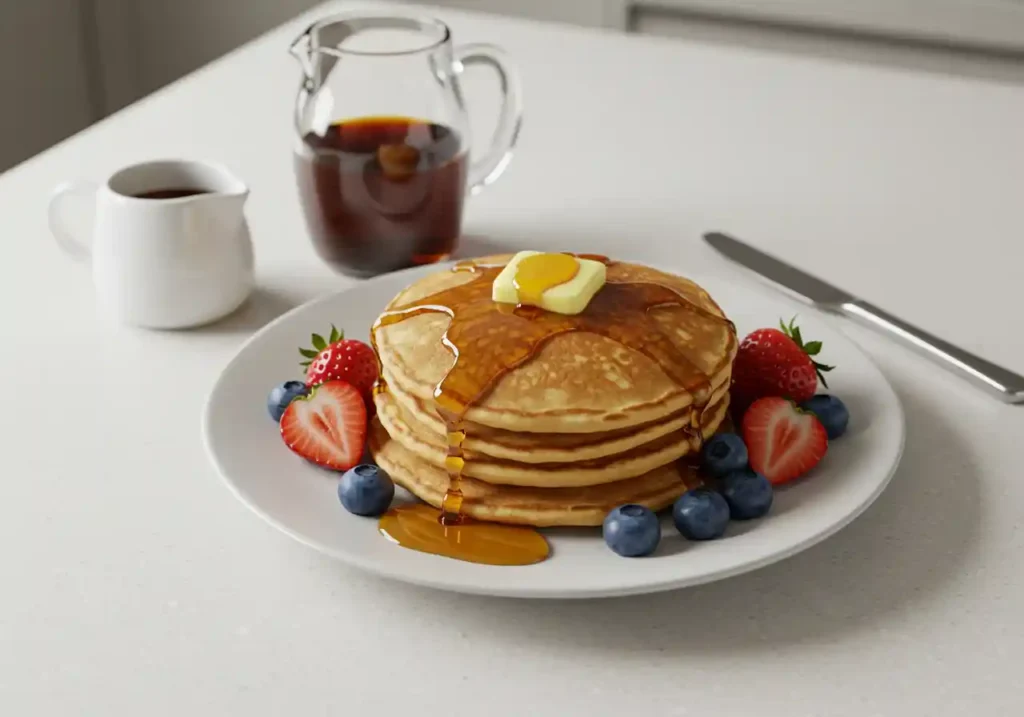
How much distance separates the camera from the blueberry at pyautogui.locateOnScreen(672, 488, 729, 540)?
94cm

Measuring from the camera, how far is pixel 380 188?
137 cm

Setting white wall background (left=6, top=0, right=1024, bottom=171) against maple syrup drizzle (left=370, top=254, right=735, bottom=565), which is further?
white wall background (left=6, top=0, right=1024, bottom=171)

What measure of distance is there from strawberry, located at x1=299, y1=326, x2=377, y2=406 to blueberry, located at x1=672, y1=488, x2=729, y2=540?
1.07 ft

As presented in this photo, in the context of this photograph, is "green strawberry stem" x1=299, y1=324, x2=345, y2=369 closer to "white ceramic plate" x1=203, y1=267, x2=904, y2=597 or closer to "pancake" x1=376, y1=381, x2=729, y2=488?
"white ceramic plate" x1=203, y1=267, x2=904, y2=597

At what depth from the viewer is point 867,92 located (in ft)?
6.51

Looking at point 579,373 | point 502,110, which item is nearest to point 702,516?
point 579,373

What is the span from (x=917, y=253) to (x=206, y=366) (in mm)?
855

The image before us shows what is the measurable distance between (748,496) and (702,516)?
0.05 m

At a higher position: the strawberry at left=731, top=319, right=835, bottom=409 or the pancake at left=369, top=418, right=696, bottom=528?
the strawberry at left=731, top=319, right=835, bottom=409

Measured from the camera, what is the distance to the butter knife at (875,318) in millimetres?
1214

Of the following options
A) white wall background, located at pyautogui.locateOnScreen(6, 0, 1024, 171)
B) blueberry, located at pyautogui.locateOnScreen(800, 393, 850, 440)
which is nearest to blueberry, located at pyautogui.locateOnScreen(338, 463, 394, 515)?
blueberry, located at pyautogui.locateOnScreen(800, 393, 850, 440)

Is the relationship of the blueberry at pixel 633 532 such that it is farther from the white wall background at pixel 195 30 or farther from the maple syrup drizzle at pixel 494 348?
the white wall background at pixel 195 30

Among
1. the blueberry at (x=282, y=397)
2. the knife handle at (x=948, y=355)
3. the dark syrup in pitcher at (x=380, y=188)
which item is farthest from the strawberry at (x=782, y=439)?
the dark syrup in pitcher at (x=380, y=188)

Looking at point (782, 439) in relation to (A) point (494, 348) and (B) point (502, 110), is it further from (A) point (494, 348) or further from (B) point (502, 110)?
(B) point (502, 110)
